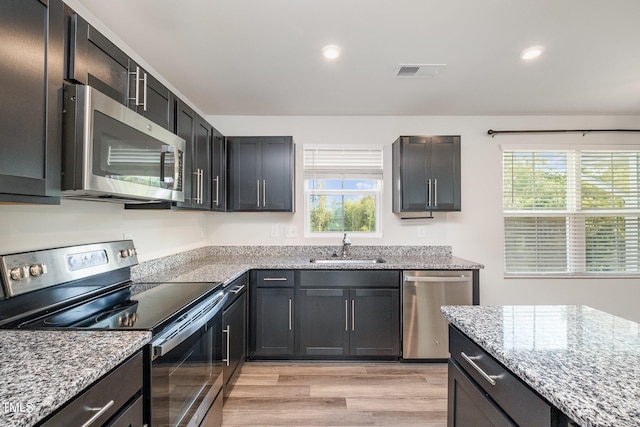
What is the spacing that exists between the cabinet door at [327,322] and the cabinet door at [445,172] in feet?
4.48

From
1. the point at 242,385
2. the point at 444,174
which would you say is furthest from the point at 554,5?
the point at 242,385

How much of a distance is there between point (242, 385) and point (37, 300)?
5.29 ft

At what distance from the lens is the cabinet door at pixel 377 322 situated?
2.69 metres

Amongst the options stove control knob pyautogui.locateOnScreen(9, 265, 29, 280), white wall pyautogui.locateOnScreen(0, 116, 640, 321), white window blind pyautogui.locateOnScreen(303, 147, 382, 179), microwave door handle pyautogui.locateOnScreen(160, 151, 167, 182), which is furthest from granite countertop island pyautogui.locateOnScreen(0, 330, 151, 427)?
white window blind pyautogui.locateOnScreen(303, 147, 382, 179)

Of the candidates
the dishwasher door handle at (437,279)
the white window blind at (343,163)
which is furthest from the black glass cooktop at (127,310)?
the white window blind at (343,163)

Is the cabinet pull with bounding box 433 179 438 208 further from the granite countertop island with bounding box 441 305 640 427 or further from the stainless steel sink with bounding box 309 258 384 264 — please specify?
the granite countertop island with bounding box 441 305 640 427

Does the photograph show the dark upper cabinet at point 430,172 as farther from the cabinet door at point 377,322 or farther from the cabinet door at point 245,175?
the cabinet door at point 245,175

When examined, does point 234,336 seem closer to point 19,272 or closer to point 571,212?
point 19,272

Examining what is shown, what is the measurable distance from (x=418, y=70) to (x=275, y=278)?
214 centimetres

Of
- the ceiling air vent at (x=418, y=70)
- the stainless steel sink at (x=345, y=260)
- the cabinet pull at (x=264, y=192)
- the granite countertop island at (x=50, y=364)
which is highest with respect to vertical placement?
the ceiling air vent at (x=418, y=70)

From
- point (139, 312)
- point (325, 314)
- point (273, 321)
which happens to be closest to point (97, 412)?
point (139, 312)

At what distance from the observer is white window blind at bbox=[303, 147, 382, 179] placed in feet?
11.1

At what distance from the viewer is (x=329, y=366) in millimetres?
2660

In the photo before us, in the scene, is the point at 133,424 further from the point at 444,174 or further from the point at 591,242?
the point at 591,242
